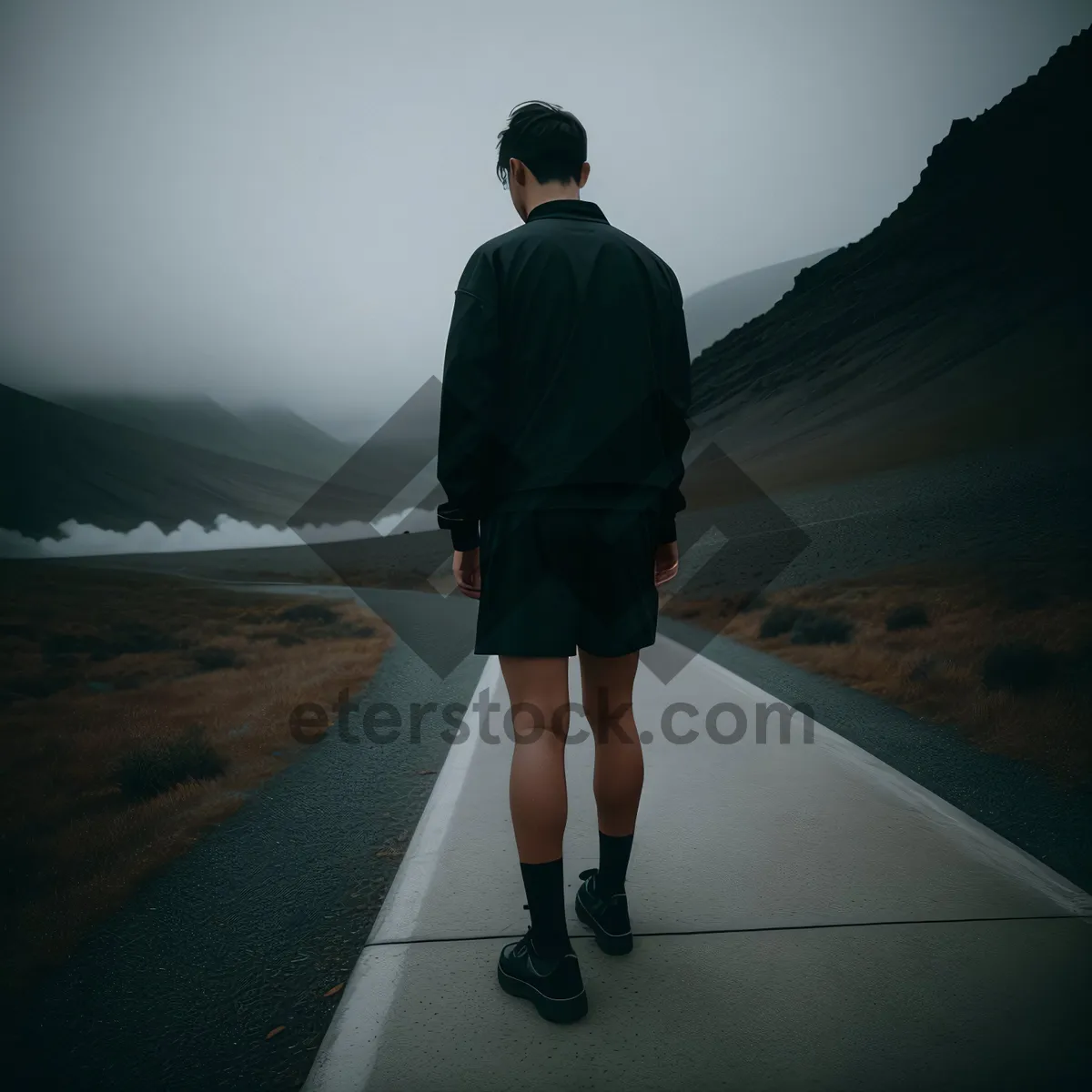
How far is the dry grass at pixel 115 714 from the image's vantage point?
7.58 ft

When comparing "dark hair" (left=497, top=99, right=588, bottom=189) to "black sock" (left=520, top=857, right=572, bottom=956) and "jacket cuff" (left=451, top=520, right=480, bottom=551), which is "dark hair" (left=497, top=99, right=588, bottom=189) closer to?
"jacket cuff" (left=451, top=520, right=480, bottom=551)

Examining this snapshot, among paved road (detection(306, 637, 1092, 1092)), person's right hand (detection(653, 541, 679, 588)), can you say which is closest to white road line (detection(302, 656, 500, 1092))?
paved road (detection(306, 637, 1092, 1092))

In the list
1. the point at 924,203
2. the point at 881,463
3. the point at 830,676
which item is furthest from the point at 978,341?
the point at 830,676

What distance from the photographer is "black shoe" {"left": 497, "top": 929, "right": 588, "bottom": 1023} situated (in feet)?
4.79

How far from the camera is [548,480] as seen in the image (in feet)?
4.87

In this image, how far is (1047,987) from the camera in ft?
4.93

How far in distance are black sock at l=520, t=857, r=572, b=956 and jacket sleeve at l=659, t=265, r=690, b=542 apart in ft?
2.84

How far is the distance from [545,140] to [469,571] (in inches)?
43.1

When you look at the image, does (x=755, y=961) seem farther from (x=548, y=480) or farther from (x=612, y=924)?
(x=548, y=480)

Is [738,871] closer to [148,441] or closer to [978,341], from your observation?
[148,441]

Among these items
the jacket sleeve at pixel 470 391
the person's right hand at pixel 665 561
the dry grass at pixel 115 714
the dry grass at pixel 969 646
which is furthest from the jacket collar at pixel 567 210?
the dry grass at pixel 969 646

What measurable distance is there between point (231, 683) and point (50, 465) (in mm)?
4880

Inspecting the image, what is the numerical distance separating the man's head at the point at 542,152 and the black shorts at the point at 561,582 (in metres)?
0.85

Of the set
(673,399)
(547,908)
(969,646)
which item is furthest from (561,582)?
(969,646)
